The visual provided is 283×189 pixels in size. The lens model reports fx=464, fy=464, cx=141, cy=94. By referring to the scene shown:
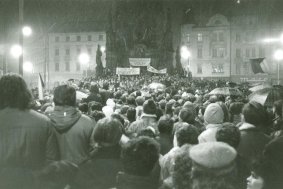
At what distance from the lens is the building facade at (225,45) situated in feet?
283

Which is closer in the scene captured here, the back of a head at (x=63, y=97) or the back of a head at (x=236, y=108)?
the back of a head at (x=63, y=97)

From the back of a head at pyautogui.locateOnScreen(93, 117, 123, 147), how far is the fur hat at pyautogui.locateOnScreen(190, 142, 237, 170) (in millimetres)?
2130

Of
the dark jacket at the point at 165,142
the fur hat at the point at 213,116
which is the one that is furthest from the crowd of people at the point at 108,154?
the dark jacket at the point at 165,142

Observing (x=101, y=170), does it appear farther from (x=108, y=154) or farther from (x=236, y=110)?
(x=236, y=110)

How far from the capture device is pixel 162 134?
7695mm

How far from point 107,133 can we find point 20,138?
3.76ft

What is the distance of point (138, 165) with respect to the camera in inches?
165

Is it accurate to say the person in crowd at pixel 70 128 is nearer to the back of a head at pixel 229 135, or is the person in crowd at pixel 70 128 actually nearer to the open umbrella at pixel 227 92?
the back of a head at pixel 229 135

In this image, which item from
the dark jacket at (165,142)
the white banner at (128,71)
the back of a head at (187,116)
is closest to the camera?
the dark jacket at (165,142)

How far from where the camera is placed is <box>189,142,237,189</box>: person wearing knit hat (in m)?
3.21

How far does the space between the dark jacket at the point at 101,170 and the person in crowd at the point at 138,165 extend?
110 cm

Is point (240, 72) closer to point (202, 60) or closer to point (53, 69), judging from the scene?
point (202, 60)

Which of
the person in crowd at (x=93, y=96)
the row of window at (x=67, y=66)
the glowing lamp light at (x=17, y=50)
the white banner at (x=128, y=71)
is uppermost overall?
the row of window at (x=67, y=66)

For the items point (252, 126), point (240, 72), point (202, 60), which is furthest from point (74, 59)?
point (252, 126)
